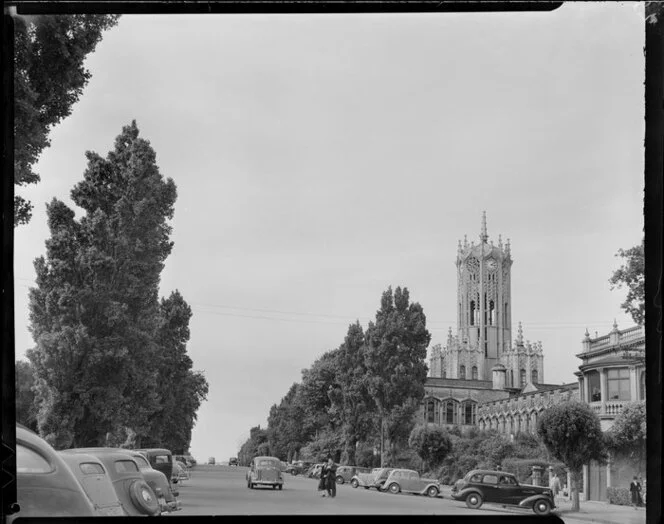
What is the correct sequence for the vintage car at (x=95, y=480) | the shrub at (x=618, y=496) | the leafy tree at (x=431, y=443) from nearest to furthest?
the vintage car at (x=95, y=480), the shrub at (x=618, y=496), the leafy tree at (x=431, y=443)

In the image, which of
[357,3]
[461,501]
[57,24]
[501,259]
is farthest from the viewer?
[461,501]

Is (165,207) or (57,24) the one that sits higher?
(165,207)

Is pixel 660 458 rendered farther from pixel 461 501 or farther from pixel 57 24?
pixel 461 501

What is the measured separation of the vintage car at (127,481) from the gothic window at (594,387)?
847 centimetres

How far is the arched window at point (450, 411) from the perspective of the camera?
22422mm

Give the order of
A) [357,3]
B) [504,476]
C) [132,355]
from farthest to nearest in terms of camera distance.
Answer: [132,355]
[504,476]
[357,3]

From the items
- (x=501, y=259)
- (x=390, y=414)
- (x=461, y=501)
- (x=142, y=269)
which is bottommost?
(x=461, y=501)

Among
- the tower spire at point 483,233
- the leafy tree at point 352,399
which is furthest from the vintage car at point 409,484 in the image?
the tower spire at point 483,233

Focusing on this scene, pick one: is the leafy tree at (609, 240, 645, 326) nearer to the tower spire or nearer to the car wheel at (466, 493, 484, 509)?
the tower spire

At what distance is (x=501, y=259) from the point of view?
885cm

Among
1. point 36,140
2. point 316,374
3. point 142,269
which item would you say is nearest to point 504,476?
point 316,374

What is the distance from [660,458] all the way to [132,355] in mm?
12789

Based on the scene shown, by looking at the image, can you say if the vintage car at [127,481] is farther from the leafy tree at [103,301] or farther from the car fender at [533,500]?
the car fender at [533,500]

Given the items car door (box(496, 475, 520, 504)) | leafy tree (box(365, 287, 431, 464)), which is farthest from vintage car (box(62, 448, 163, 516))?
leafy tree (box(365, 287, 431, 464))
